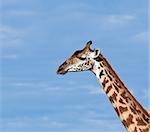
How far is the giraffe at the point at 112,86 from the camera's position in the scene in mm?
11164

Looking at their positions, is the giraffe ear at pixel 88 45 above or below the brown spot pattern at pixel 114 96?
above

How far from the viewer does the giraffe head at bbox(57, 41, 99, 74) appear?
38.7ft

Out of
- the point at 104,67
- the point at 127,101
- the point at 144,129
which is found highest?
the point at 104,67

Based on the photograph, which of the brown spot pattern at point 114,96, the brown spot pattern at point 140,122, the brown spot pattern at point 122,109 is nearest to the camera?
the brown spot pattern at point 140,122

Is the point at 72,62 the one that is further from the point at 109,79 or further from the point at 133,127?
the point at 133,127

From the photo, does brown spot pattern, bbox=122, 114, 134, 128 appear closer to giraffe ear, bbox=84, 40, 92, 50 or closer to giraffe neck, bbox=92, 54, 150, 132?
giraffe neck, bbox=92, 54, 150, 132

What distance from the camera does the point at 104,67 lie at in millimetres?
11711

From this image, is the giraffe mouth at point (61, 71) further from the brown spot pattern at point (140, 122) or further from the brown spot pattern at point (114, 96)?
the brown spot pattern at point (140, 122)

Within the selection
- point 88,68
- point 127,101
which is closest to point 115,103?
point 127,101

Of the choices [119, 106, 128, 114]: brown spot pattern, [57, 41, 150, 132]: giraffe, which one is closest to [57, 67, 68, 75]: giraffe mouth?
[57, 41, 150, 132]: giraffe

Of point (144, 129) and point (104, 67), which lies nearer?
point (144, 129)

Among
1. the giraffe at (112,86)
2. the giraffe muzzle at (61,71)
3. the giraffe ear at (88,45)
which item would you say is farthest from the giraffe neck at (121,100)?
the giraffe muzzle at (61,71)

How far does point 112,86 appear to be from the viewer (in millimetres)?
11633

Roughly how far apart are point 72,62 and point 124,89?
150 cm
